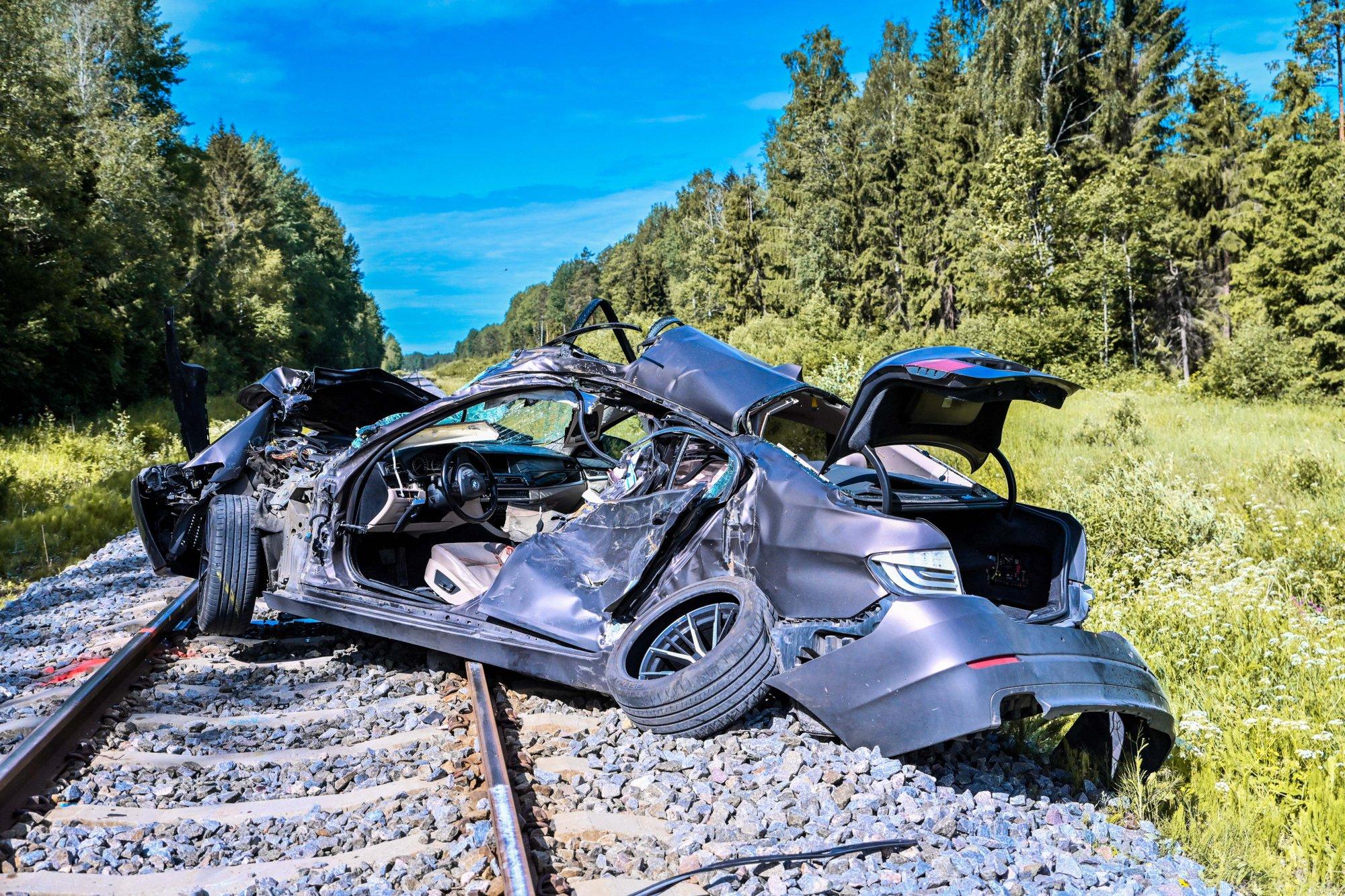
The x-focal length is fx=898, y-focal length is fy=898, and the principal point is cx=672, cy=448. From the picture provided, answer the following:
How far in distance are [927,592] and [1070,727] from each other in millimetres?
1063

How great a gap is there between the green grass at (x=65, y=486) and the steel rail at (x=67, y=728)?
11.3 feet

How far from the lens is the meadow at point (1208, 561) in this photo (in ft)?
10.7

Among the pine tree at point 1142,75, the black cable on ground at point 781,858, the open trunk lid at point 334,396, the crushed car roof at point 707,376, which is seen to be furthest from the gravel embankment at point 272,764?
the pine tree at point 1142,75

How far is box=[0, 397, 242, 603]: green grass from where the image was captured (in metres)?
9.25

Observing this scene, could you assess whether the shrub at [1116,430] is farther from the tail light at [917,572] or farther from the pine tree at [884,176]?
the pine tree at [884,176]

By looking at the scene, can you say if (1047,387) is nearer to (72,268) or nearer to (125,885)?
(125,885)

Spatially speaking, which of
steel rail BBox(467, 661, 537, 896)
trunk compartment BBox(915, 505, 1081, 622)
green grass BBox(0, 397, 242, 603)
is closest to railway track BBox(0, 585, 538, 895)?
steel rail BBox(467, 661, 537, 896)

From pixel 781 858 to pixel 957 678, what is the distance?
2.72 feet

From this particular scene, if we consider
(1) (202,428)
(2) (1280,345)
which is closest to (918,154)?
(2) (1280,345)

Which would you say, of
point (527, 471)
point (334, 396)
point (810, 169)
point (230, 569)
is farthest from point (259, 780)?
point (810, 169)

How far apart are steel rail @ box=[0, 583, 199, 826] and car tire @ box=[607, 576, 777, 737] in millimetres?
2258

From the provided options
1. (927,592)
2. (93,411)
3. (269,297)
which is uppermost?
(269,297)

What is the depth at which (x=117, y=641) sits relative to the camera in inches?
222

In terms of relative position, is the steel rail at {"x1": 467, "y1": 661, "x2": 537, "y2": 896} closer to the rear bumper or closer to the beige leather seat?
the beige leather seat
